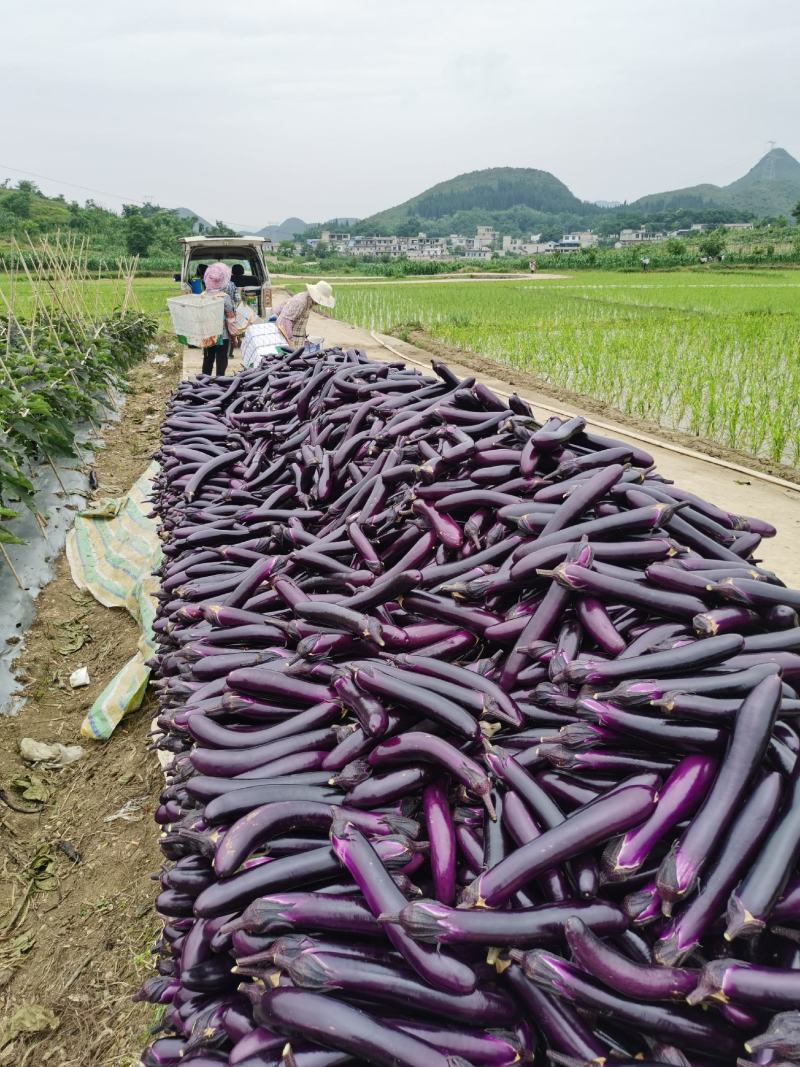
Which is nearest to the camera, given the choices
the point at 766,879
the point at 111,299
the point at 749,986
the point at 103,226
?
the point at 749,986

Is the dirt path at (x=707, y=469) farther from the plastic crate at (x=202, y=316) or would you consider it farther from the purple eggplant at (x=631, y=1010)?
the plastic crate at (x=202, y=316)

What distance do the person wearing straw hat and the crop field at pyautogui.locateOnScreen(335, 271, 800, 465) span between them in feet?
15.5

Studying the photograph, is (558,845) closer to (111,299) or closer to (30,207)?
(111,299)

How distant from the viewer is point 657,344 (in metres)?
15.4

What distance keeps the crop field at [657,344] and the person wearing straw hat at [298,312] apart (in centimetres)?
474

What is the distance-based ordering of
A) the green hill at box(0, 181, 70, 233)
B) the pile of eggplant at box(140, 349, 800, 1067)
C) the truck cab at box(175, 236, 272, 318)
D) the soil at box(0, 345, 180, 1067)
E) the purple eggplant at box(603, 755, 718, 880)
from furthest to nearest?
1. the green hill at box(0, 181, 70, 233)
2. the truck cab at box(175, 236, 272, 318)
3. the soil at box(0, 345, 180, 1067)
4. the purple eggplant at box(603, 755, 718, 880)
5. the pile of eggplant at box(140, 349, 800, 1067)

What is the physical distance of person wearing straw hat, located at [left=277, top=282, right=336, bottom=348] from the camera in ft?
29.4

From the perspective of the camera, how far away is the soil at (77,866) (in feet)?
8.72

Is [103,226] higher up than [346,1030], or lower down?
higher up

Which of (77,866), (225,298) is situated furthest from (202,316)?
(77,866)

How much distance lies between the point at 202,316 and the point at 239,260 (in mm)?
6580

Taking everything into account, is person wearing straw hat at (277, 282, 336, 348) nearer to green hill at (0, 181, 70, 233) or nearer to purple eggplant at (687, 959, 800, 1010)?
purple eggplant at (687, 959, 800, 1010)

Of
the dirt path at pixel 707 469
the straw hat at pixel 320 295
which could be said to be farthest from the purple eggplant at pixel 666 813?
the straw hat at pixel 320 295

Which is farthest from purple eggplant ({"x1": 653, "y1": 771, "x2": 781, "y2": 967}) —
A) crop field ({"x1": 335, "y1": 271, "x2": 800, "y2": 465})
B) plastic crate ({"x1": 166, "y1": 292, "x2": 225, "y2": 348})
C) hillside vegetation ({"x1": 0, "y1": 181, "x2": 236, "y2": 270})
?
hillside vegetation ({"x1": 0, "y1": 181, "x2": 236, "y2": 270})
